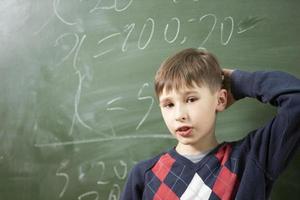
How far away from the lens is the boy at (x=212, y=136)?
43.3 inches

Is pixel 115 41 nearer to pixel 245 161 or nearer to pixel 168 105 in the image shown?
pixel 168 105

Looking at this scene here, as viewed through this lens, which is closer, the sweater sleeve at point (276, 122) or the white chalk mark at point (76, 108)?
the sweater sleeve at point (276, 122)

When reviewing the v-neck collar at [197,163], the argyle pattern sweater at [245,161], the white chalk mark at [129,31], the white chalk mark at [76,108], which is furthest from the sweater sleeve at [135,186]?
the white chalk mark at [129,31]

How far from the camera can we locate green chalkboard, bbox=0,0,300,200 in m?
1.39

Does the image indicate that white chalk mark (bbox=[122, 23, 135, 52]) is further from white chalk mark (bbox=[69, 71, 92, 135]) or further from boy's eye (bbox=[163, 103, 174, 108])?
boy's eye (bbox=[163, 103, 174, 108])

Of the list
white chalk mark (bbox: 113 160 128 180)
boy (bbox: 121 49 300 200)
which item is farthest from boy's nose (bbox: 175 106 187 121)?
white chalk mark (bbox: 113 160 128 180)

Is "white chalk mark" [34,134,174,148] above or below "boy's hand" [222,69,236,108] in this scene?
below

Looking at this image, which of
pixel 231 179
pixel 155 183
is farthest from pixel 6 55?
pixel 231 179

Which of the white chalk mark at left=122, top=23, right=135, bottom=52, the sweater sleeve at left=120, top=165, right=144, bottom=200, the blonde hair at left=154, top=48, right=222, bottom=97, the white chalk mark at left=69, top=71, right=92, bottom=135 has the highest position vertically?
the white chalk mark at left=122, top=23, right=135, bottom=52

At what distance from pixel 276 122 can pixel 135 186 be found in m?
0.47

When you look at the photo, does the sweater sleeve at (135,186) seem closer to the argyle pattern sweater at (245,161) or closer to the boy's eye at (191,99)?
the argyle pattern sweater at (245,161)

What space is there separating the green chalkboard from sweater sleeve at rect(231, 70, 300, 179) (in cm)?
22

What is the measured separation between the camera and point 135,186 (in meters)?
1.25

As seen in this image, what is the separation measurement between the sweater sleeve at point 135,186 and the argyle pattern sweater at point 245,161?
19 mm
